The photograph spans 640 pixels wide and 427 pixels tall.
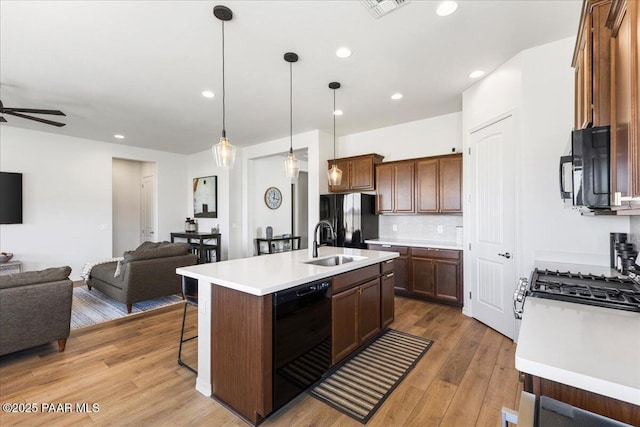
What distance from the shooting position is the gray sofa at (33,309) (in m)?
2.49

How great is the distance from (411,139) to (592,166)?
3905 mm

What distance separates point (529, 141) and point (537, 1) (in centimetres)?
119

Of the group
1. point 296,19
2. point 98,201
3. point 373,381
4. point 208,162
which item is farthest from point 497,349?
point 98,201

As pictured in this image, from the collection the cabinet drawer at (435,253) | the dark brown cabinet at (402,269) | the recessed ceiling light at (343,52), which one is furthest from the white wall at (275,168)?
the recessed ceiling light at (343,52)

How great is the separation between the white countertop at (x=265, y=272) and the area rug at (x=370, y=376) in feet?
2.84

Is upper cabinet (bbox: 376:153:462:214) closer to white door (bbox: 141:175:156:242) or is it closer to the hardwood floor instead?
the hardwood floor

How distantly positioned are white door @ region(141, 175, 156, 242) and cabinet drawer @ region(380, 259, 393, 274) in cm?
631

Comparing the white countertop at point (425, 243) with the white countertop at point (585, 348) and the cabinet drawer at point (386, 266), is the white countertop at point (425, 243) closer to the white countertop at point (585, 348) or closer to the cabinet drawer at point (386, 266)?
the cabinet drawer at point (386, 266)

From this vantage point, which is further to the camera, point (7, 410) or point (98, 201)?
point (98, 201)

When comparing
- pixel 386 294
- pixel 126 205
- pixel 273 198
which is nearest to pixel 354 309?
pixel 386 294

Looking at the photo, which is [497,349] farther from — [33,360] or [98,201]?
[98,201]

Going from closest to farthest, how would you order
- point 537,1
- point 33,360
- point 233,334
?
1. point 233,334
2. point 537,1
3. point 33,360

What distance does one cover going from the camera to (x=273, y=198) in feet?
24.2

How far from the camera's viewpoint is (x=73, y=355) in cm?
274
